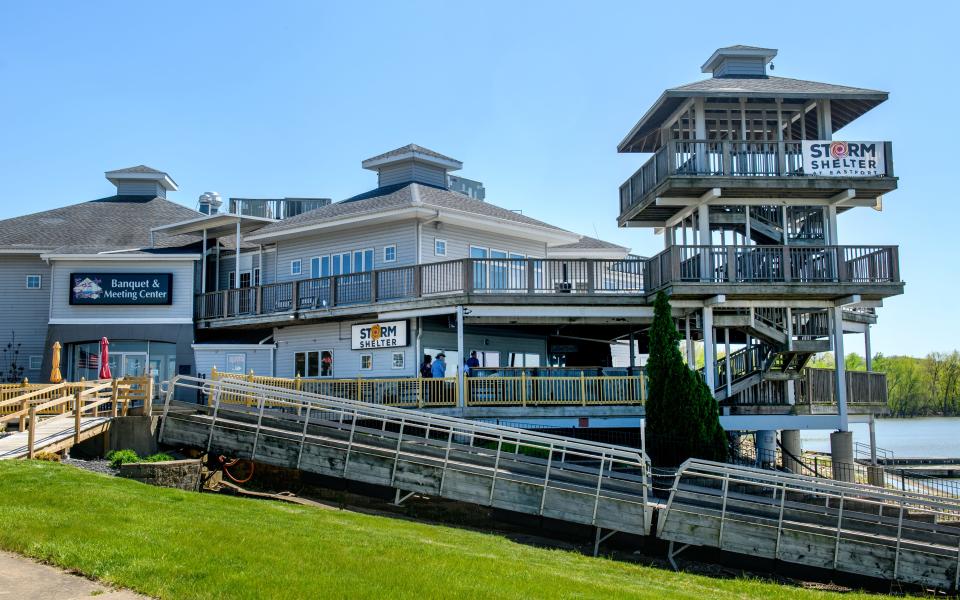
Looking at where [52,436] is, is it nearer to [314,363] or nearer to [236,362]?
[314,363]

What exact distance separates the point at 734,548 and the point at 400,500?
6.79 m

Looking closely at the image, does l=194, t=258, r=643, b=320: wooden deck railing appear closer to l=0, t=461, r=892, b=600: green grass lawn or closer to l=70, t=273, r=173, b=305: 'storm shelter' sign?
l=70, t=273, r=173, b=305: 'storm shelter' sign

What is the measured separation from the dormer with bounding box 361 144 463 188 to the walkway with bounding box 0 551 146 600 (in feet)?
86.9

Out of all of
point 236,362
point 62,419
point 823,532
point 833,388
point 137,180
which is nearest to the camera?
point 823,532

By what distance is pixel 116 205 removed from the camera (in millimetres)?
41188

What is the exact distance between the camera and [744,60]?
30781 millimetres

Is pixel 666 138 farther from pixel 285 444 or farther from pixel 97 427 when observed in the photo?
pixel 97 427

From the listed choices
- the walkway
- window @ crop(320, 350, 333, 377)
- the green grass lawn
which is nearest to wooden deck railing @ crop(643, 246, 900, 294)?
window @ crop(320, 350, 333, 377)

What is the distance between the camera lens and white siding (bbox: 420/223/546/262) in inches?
1181

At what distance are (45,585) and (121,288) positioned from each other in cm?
2563

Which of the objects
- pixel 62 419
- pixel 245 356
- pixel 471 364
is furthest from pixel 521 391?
pixel 245 356

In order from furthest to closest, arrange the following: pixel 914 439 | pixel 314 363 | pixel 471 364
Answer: pixel 914 439 < pixel 314 363 < pixel 471 364

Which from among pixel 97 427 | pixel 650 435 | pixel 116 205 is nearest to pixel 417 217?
pixel 650 435

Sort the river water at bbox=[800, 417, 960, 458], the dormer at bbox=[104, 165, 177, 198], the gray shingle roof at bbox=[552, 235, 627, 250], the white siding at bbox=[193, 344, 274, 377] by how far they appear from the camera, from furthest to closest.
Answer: the river water at bbox=[800, 417, 960, 458]
the dormer at bbox=[104, 165, 177, 198]
the gray shingle roof at bbox=[552, 235, 627, 250]
the white siding at bbox=[193, 344, 274, 377]
